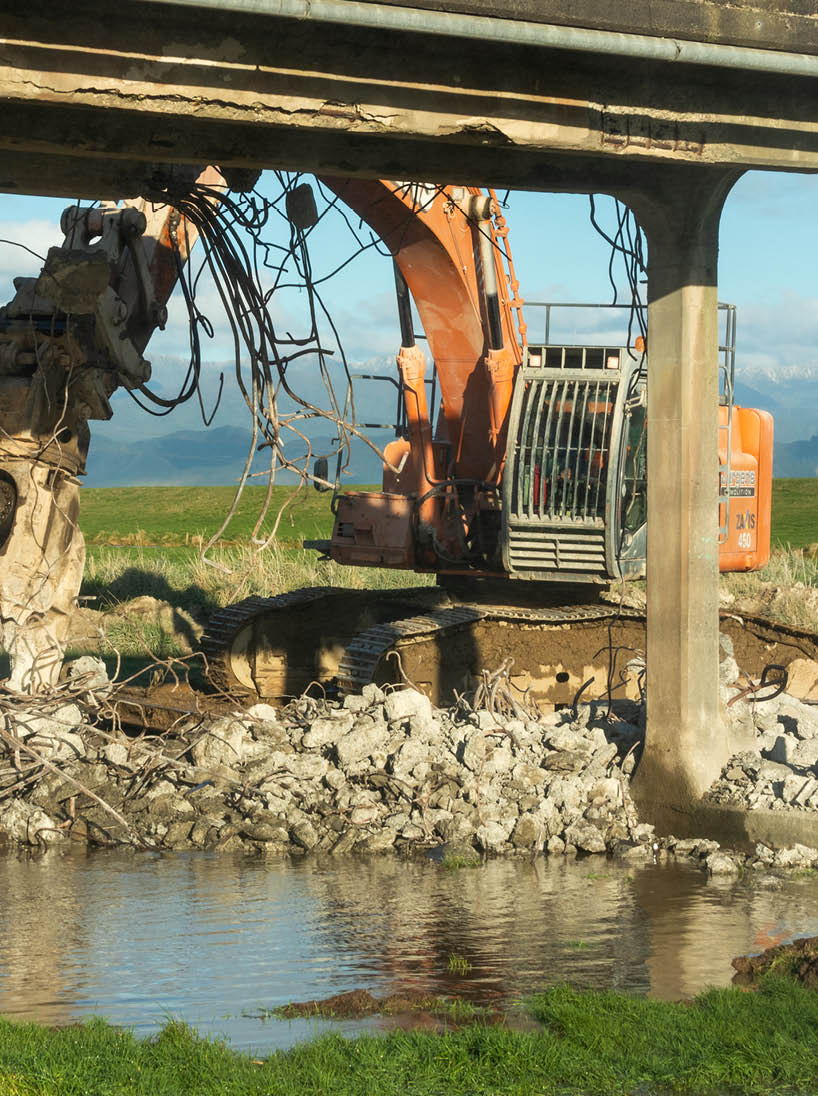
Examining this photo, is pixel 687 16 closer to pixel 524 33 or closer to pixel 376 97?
pixel 524 33

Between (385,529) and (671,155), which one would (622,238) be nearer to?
(671,155)

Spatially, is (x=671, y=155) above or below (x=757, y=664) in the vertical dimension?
above

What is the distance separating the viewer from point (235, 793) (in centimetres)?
907

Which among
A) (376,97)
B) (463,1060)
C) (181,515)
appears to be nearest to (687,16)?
(376,97)

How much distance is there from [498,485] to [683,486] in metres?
3.99

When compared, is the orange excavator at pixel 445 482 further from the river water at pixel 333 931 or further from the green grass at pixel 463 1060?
the green grass at pixel 463 1060

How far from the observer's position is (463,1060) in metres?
4.66

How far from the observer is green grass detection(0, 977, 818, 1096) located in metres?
4.43

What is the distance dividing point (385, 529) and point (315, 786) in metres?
3.99

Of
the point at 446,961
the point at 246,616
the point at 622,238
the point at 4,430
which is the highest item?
the point at 622,238

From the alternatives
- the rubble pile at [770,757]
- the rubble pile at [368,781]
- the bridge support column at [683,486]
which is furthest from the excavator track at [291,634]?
the bridge support column at [683,486]

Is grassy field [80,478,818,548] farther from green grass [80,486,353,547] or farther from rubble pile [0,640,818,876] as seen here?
rubble pile [0,640,818,876]

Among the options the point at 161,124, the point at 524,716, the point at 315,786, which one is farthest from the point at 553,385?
the point at 161,124

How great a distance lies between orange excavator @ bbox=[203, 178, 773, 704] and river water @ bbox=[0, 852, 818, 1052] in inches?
153
